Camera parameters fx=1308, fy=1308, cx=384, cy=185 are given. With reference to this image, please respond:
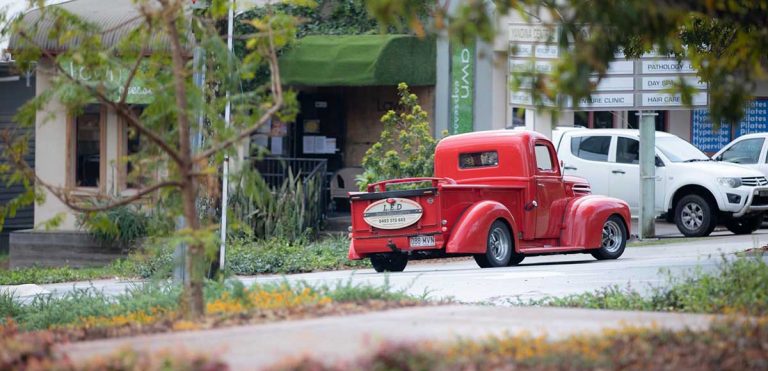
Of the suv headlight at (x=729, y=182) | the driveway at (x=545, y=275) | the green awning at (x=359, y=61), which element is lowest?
the driveway at (x=545, y=275)

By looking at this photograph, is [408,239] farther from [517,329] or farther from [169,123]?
[517,329]

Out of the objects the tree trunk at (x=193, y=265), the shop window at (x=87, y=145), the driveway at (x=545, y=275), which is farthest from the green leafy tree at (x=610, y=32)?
the shop window at (x=87, y=145)

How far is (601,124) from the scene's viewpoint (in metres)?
32.9

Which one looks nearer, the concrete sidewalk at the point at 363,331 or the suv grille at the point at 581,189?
the concrete sidewalk at the point at 363,331

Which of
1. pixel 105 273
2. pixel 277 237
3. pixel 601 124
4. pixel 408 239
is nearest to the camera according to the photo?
pixel 408 239

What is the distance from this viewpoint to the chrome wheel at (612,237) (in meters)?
19.2

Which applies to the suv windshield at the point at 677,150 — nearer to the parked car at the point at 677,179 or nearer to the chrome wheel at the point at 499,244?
A: the parked car at the point at 677,179

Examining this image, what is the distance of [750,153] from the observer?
82.1ft

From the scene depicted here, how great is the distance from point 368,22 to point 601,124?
334 inches

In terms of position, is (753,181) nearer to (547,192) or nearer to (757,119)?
(547,192)

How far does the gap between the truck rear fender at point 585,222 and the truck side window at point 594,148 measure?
5.64m

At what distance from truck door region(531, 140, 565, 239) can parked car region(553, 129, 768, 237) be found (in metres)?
4.74

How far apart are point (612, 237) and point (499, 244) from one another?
2493 mm

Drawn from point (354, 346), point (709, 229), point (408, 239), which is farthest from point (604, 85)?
point (354, 346)
